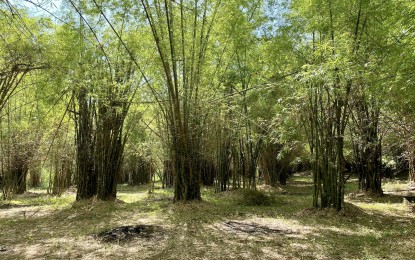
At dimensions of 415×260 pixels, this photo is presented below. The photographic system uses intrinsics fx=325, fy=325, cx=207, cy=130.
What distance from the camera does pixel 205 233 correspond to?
12.9 ft

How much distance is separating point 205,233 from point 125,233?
3.12 feet

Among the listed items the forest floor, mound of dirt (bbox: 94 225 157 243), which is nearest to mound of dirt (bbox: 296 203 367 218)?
the forest floor

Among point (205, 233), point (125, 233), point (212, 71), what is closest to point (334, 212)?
point (205, 233)

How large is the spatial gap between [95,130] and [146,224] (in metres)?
3.12

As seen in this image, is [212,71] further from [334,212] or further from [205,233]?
[205,233]

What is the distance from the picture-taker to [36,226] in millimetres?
4781

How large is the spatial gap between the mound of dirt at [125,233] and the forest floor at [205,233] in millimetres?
11

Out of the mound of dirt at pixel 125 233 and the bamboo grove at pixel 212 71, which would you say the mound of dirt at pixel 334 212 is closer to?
the bamboo grove at pixel 212 71

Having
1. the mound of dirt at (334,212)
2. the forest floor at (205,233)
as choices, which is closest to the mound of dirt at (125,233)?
the forest floor at (205,233)

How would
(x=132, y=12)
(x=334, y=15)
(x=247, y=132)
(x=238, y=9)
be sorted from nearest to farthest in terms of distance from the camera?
(x=334, y=15), (x=132, y=12), (x=238, y=9), (x=247, y=132)

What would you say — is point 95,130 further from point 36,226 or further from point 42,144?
point 42,144

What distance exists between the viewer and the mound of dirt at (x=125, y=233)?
366 cm

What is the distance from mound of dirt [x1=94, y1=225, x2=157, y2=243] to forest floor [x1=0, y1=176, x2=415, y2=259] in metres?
0.01

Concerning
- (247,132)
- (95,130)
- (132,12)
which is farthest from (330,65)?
(95,130)
